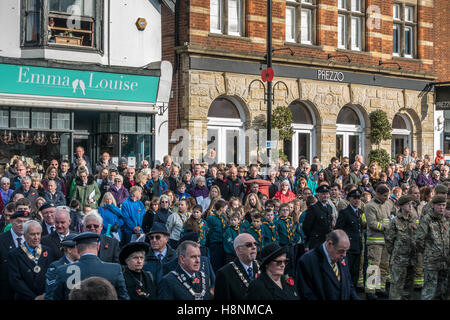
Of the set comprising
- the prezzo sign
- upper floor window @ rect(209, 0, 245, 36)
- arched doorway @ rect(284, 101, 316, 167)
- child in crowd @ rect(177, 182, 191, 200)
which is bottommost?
child in crowd @ rect(177, 182, 191, 200)

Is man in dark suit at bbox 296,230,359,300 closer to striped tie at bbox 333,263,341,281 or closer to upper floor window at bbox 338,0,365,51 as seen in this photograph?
striped tie at bbox 333,263,341,281

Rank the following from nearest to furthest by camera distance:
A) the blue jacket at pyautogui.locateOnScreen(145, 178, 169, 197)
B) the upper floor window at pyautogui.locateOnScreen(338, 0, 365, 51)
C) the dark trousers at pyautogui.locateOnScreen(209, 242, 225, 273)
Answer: the dark trousers at pyautogui.locateOnScreen(209, 242, 225, 273)
the blue jacket at pyautogui.locateOnScreen(145, 178, 169, 197)
the upper floor window at pyautogui.locateOnScreen(338, 0, 365, 51)

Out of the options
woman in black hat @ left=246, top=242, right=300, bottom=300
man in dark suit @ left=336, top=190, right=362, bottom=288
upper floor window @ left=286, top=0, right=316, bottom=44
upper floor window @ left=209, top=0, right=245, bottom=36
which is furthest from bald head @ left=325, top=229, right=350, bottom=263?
upper floor window @ left=286, top=0, right=316, bottom=44

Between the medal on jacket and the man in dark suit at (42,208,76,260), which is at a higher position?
the man in dark suit at (42,208,76,260)

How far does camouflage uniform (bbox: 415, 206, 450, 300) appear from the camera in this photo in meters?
10.0

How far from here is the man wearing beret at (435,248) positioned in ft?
32.8

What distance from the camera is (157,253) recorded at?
803 cm

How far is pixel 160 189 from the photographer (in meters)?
15.0

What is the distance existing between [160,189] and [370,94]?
42.4ft

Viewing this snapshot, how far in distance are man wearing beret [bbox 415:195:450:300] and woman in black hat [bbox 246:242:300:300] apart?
4.13 m

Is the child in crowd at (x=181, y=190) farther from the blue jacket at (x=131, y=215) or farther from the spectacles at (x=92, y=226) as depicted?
the spectacles at (x=92, y=226)

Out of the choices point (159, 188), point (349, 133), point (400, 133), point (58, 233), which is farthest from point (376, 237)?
point (400, 133)

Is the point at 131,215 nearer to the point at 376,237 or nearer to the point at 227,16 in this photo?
the point at 376,237

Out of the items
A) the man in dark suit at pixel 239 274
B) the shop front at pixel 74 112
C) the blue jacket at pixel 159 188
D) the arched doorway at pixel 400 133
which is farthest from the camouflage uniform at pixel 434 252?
the arched doorway at pixel 400 133
